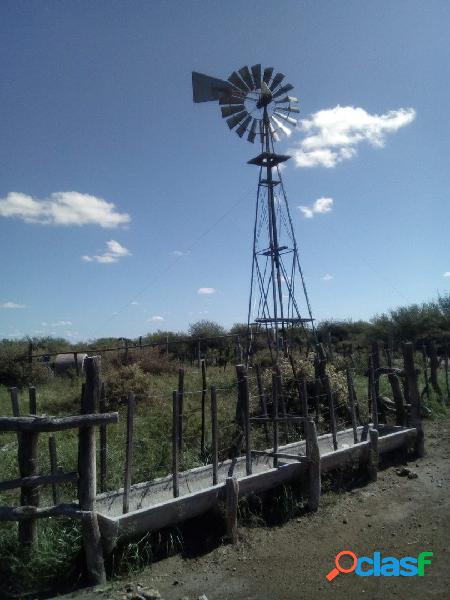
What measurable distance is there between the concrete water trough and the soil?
1.37 ft

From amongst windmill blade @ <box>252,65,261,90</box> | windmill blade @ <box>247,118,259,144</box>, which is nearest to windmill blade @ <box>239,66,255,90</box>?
windmill blade @ <box>252,65,261,90</box>

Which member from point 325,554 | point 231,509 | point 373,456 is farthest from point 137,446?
point 373,456

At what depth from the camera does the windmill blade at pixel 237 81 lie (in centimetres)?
1162

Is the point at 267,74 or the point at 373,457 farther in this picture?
the point at 267,74

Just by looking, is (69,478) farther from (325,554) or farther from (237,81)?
(237,81)

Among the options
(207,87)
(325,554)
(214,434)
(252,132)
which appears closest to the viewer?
(325,554)

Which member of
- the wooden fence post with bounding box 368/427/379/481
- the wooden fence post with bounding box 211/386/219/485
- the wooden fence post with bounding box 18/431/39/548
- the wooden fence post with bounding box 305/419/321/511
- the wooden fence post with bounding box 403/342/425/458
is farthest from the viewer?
the wooden fence post with bounding box 403/342/425/458

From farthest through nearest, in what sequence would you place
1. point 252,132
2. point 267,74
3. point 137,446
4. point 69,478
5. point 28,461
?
point 252,132, point 267,74, point 137,446, point 28,461, point 69,478

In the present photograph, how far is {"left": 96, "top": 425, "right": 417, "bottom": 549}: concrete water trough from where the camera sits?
16.6ft

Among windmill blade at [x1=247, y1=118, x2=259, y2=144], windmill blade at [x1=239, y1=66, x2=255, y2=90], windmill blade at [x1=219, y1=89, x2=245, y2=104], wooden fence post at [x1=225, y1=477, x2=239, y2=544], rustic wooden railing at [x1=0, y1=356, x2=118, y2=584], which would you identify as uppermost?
windmill blade at [x1=239, y1=66, x2=255, y2=90]

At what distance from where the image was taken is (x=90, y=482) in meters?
4.90

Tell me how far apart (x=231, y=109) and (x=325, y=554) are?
968 cm

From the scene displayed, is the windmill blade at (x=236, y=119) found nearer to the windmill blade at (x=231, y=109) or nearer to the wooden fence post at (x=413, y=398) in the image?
the windmill blade at (x=231, y=109)

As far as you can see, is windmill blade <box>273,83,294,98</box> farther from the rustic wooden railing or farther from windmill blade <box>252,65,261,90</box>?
the rustic wooden railing
